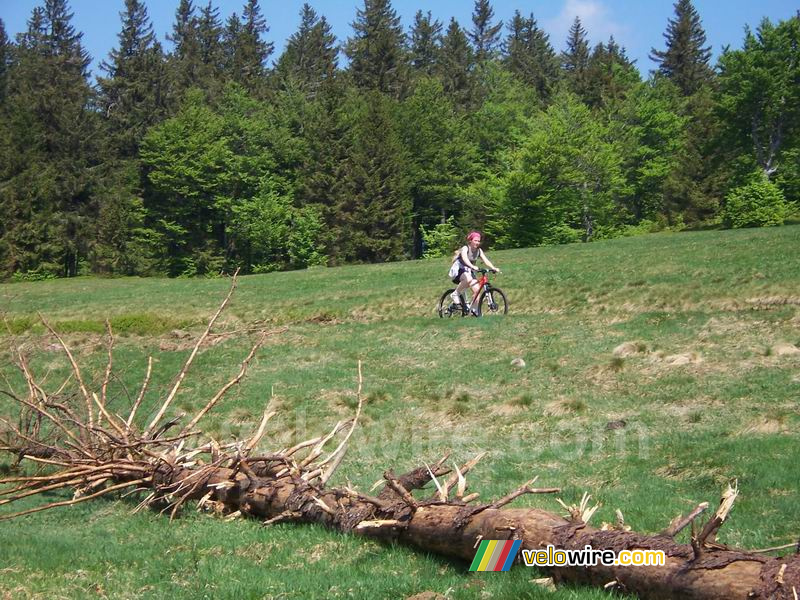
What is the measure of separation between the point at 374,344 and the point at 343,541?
1263cm

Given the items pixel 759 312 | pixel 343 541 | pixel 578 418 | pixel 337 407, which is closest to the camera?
pixel 343 541

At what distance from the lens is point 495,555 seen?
5781 mm

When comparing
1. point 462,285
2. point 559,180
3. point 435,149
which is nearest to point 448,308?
point 462,285

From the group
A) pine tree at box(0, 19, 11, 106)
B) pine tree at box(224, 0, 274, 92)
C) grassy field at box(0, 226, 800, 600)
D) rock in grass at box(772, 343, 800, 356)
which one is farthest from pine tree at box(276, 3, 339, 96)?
rock in grass at box(772, 343, 800, 356)

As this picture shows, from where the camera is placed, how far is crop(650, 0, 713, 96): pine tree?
98.1 meters

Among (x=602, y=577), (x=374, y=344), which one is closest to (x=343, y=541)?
(x=602, y=577)

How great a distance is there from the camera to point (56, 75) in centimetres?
7919

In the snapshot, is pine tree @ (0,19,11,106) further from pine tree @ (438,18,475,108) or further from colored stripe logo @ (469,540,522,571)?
colored stripe logo @ (469,540,522,571)

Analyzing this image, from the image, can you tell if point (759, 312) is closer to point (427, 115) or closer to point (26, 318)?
point (26, 318)

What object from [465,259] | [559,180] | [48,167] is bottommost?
[465,259]

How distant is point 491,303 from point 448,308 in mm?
1138

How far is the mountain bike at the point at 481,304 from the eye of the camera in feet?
69.5

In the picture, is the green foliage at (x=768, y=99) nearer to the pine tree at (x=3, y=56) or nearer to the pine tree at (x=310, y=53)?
the pine tree at (x=310, y=53)

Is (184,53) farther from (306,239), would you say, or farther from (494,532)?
(494,532)
